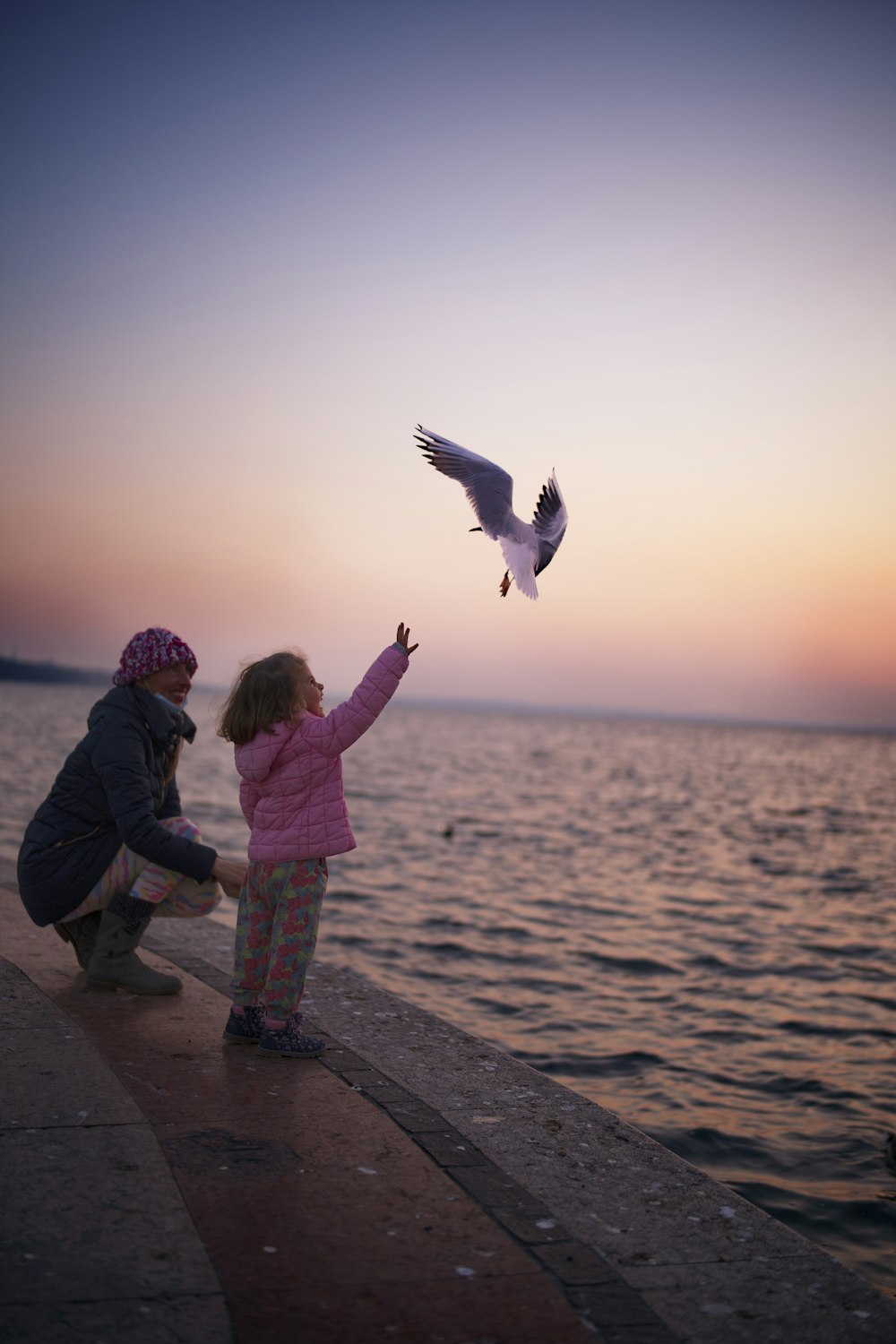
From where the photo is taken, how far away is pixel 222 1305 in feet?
8.48

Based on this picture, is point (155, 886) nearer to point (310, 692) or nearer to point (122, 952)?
point (122, 952)

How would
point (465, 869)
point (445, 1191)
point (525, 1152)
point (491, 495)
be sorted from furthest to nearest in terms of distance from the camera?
point (465, 869) < point (491, 495) < point (525, 1152) < point (445, 1191)

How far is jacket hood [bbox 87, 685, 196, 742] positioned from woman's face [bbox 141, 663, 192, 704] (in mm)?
52

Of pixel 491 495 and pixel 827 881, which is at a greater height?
pixel 491 495

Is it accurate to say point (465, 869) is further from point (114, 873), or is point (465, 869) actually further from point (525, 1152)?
point (525, 1152)

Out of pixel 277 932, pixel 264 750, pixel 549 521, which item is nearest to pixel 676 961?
pixel 549 521

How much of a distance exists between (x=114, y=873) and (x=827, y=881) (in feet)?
42.9

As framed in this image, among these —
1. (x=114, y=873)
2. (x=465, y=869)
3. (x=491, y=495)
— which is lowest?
(x=465, y=869)

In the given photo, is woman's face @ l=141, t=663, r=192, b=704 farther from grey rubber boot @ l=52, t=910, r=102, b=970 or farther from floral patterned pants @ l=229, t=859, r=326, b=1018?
grey rubber boot @ l=52, t=910, r=102, b=970

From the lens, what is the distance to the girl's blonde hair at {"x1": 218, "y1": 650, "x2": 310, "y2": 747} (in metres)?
4.42

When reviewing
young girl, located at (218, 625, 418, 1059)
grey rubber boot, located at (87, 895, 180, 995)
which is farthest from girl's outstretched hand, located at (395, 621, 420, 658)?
grey rubber boot, located at (87, 895, 180, 995)

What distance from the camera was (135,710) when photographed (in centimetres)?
511

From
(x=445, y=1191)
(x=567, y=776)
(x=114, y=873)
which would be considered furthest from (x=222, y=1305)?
(x=567, y=776)

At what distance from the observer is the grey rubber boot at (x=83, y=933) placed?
534 centimetres
